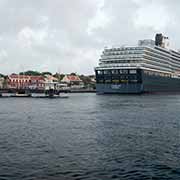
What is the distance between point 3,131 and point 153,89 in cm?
9537

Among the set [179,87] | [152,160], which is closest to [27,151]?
[152,160]

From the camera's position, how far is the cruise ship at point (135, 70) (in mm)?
114438

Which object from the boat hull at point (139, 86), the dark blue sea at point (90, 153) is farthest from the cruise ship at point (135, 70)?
the dark blue sea at point (90, 153)

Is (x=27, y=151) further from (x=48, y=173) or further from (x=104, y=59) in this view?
(x=104, y=59)

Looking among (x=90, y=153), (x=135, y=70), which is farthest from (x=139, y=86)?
(x=90, y=153)

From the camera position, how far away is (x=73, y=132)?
103ft

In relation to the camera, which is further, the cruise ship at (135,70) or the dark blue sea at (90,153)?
the cruise ship at (135,70)

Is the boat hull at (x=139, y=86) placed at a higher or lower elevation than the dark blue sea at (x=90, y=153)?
higher

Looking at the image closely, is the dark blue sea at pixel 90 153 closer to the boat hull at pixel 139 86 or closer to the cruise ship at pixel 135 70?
the boat hull at pixel 139 86

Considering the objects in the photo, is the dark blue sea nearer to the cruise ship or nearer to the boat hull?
the boat hull

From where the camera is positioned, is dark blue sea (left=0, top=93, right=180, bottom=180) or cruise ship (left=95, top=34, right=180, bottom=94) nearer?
dark blue sea (left=0, top=93, right=180, bottom=180)

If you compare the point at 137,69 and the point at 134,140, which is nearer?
the point at 134,140

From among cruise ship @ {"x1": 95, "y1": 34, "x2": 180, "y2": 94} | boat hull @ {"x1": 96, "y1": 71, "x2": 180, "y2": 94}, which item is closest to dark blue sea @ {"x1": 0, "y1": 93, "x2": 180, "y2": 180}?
boat hull @ {"x1": 96, "y1": 71, "x2": 180, "y2": 94}

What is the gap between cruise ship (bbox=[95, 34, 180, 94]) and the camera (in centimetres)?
11444
